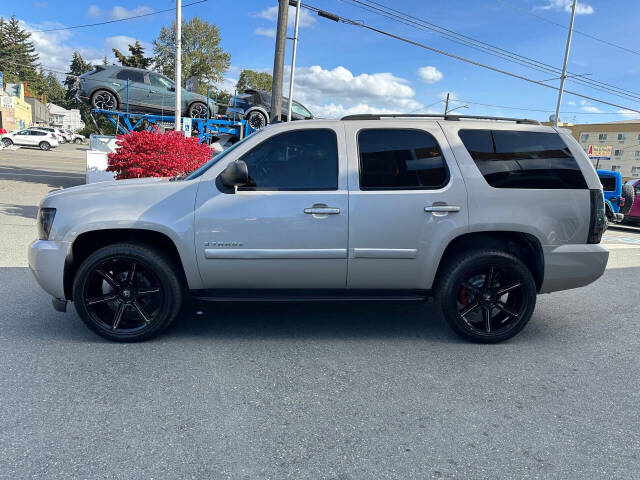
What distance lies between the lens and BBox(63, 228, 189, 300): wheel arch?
13.3 ft

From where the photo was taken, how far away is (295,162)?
161 inches

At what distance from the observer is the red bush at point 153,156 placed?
9.20 m

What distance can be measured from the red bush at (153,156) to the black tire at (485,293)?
256 inches

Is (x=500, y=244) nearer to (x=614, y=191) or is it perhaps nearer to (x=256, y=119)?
(x=614, y=191)

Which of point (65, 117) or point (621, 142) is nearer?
point (621, 142)

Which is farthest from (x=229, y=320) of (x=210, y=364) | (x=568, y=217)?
(x=568, y=217)

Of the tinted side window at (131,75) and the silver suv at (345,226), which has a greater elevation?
the tinted side window at (131,75)

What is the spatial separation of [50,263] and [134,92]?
1533cm

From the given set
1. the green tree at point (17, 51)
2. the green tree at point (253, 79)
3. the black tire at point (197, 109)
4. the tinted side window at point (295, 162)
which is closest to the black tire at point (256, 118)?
the black tire at point (197, 109)

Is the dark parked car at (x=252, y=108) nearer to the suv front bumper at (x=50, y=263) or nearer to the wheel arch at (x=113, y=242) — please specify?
the wheel arch at (x=113, y=242)

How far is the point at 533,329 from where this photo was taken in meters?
4.79

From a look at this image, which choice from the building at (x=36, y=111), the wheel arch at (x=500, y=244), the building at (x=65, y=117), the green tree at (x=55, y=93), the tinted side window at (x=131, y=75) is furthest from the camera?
the green tree at (x=55, y=93)

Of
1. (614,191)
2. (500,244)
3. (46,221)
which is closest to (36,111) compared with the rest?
(614,191)

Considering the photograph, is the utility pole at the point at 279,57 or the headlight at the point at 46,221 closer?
the headlight at the point at 46,221
